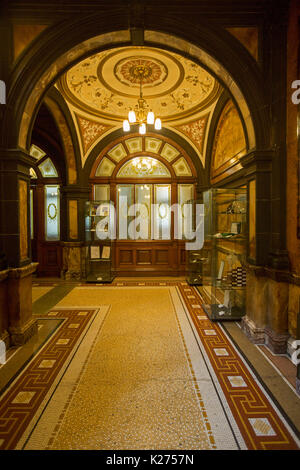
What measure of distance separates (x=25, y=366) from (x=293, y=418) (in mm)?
2603

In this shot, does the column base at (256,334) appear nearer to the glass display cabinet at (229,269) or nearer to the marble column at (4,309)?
the glass display cabinet at (229,269)

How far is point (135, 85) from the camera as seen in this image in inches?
228

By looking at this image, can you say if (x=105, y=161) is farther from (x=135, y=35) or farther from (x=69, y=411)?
(x=69, y=411)

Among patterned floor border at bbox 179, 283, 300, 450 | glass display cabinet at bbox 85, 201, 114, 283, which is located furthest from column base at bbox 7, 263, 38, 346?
glass display cabinet at bbox 85, 201, 114, 283

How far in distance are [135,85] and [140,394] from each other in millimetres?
5712

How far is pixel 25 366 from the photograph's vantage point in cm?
295

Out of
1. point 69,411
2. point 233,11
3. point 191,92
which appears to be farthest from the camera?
point 191,92

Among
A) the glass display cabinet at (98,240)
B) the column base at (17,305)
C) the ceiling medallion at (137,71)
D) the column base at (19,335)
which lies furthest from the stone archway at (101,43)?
the glass display cabinet at (98,240)

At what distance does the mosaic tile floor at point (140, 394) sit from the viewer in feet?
6.33

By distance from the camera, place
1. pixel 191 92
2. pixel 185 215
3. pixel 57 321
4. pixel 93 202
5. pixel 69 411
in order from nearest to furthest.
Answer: pixel 69 411 < pixel 57 321 < pixel 191 92 < pixel 93 202 < pixel 185 215

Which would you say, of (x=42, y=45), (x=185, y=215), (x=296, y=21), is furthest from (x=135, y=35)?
(x=185, y=215)

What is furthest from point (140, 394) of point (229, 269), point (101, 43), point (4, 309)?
point (101, 43)

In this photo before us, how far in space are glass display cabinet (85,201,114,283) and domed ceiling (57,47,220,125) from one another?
237cm

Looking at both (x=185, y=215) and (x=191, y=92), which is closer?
(x=191, y=92)
